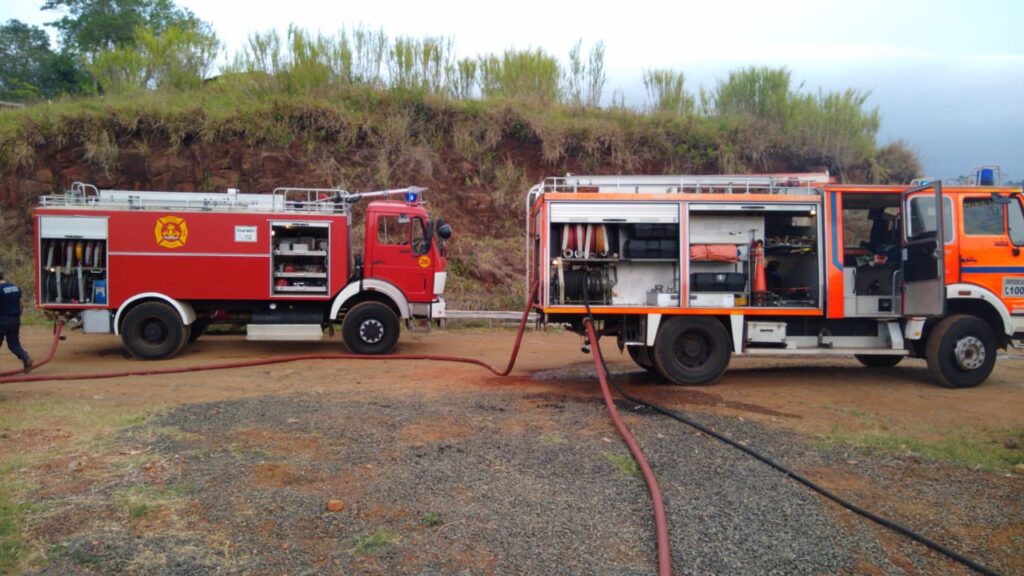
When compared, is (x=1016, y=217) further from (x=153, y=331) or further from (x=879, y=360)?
(x=153, y=331)

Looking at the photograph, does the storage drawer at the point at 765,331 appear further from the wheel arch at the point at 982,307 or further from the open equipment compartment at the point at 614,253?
the wheel arch at the point at 982,307

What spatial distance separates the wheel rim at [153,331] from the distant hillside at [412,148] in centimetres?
842

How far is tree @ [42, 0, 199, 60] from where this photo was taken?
106 ft

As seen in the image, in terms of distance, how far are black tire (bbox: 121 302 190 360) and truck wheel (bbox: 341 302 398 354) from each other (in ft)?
9.41

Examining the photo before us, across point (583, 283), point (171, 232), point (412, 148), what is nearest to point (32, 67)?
point (412, 148)

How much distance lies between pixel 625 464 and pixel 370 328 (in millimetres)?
7903

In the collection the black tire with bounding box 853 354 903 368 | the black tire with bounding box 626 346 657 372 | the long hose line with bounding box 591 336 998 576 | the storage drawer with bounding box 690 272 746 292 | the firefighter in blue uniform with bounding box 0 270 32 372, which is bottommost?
the long hose line with bounding box 591 336 998 576

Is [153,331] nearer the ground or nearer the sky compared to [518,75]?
nearer the ground

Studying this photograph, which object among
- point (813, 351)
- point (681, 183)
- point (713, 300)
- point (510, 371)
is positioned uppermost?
point (681, 183)

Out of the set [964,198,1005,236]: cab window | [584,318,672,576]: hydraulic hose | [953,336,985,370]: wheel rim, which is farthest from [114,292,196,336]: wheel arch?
[964,198,1005,236]: cab window

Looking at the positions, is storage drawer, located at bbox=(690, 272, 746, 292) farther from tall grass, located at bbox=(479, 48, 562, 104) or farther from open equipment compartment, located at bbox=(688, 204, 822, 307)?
tall grass, located at bbox=(479, 48, 562, 104)

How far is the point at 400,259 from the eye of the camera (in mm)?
13094

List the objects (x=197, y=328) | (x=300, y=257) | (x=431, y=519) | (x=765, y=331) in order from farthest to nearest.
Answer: (x=197, y=328) → (x=300, y=257) → (x=765, y=331) → (x=431, y=519)

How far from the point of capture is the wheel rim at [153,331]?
12.7 meters
